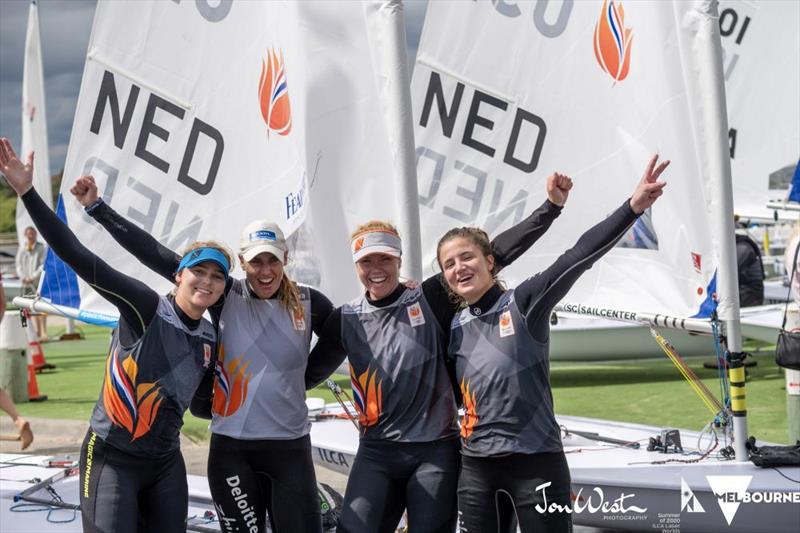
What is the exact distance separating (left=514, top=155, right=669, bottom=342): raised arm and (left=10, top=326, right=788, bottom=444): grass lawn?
4242 millimetres

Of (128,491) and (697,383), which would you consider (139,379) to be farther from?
(697,383)

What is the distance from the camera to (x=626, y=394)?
30.6ft

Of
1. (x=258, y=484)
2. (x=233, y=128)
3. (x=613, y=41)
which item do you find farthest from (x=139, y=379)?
(x=613, y=41)

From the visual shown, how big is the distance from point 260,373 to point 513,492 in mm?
971

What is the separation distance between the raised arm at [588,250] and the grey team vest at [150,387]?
1174 millimetres

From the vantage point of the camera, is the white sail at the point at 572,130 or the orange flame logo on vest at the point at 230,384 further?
the white sail at the point at 572,130

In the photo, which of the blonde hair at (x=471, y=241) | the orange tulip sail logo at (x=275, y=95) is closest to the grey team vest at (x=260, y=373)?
the blonde hair at (x=471, y=241)

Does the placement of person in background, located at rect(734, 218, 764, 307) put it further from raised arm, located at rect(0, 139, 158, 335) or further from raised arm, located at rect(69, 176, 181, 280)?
raised arm, located at rect(0, 139, 158, 335)

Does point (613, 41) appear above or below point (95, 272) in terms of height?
above

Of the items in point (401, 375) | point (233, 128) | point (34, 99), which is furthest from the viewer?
point (34, 99)

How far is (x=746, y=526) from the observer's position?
4926mm

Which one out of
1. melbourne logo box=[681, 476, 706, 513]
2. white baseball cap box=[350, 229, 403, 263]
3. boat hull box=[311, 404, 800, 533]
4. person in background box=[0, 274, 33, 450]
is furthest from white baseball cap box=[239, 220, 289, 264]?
person in background box=[0, 274, 33, 450]

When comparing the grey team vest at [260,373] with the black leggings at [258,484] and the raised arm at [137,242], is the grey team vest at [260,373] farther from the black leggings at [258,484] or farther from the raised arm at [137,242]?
the raised arm at [137,242]

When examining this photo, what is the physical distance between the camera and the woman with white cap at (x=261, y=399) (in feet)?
12.0
